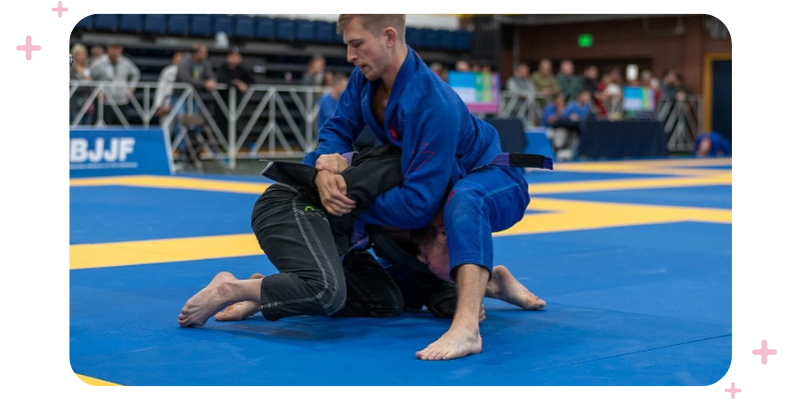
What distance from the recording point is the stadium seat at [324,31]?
68.7 ft

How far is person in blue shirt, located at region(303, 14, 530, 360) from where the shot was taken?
355 centimetres

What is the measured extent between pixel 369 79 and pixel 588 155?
15609 mm

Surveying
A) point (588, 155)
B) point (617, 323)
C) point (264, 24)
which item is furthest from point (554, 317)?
point (264, 24)

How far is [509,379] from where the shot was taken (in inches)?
117

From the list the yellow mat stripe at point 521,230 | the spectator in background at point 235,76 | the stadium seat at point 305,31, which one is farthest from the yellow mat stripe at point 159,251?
the stadium seat at point 305,31

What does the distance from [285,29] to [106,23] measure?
3710 mm

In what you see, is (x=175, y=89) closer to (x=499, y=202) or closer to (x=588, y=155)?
(x=588, y=155)

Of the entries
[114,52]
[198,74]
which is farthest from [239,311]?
[198,74]

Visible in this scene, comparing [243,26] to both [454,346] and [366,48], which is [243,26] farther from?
[454,346]

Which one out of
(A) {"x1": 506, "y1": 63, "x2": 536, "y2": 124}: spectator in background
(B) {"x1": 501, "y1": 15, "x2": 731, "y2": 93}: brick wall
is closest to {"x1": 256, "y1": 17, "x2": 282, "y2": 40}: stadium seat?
(A) {"x1": 506, "y1": 63, "x2": 536, "y2": 124}: spectator in background

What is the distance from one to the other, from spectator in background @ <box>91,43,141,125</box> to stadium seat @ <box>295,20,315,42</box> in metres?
5.88

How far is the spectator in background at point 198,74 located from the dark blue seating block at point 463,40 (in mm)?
9427
